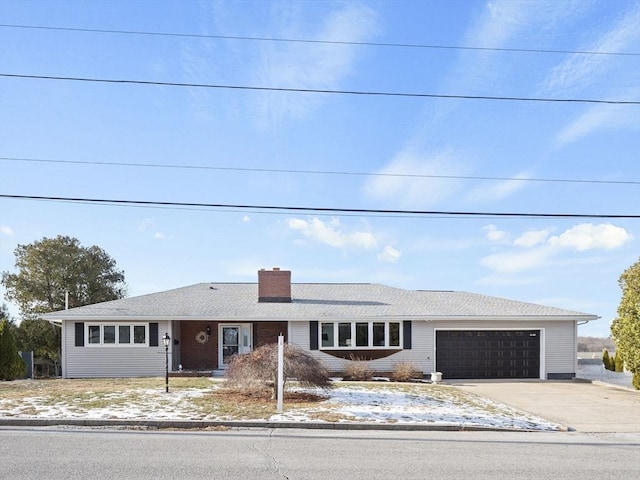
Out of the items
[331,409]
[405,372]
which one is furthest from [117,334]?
[331,409]

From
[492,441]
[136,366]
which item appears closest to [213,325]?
[136,366]

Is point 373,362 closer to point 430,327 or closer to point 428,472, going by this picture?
point 430,327

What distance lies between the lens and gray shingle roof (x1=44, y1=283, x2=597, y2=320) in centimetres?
2225

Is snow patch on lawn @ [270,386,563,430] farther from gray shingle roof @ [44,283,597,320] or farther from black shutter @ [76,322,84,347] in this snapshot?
black shutter @ [76,322,84,347]

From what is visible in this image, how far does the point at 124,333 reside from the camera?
22328 millimetres

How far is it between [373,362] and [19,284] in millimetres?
28396

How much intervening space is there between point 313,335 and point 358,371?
256cm

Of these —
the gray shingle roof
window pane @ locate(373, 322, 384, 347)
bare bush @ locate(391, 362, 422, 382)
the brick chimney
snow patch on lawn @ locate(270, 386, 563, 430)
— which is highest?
the brick chimney

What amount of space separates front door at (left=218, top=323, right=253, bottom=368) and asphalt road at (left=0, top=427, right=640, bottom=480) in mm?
12889

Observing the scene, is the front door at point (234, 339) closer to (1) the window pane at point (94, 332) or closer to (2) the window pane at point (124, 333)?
(2) the window pane at point (124, 333)

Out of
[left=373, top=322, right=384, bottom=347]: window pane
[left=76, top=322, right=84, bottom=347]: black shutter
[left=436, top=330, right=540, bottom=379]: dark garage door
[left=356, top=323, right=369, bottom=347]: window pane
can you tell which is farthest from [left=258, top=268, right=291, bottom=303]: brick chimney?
[left=76, top=322, right=84, bottom=347]: black shutter

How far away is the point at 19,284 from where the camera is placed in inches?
1513

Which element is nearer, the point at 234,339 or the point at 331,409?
the point at 331,409

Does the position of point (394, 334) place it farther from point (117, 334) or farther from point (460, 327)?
point (117, 334)
